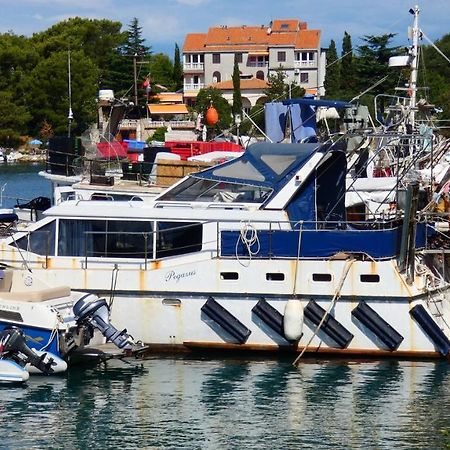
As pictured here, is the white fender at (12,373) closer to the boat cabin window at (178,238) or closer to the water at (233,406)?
the water at (233,406)

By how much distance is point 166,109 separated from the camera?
292ft

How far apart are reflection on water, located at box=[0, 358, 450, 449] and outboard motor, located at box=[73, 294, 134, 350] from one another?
58cm

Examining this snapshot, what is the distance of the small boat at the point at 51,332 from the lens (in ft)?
65.8

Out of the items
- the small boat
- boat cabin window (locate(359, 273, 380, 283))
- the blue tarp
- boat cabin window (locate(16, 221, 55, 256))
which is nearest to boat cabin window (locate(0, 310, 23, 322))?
the small boat

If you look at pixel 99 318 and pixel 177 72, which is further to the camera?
pixel 177 72

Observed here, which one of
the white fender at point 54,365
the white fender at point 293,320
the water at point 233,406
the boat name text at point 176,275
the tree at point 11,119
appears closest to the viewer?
the water at point 233,406

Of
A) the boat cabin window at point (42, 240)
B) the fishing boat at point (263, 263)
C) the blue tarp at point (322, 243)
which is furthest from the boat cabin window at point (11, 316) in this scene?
the blue tarp at point (322, 243)

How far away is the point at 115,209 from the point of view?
22.3 m

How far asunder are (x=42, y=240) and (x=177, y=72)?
95.7 meters

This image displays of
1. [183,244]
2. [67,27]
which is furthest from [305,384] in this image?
[67,27]

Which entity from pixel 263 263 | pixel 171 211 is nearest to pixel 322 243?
pixel 263 263

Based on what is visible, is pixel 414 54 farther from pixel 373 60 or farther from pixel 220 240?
pixel 373 60

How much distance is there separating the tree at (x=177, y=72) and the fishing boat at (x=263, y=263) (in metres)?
93.0

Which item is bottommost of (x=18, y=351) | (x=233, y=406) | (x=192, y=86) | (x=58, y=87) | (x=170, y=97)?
(x=233, y=406)
